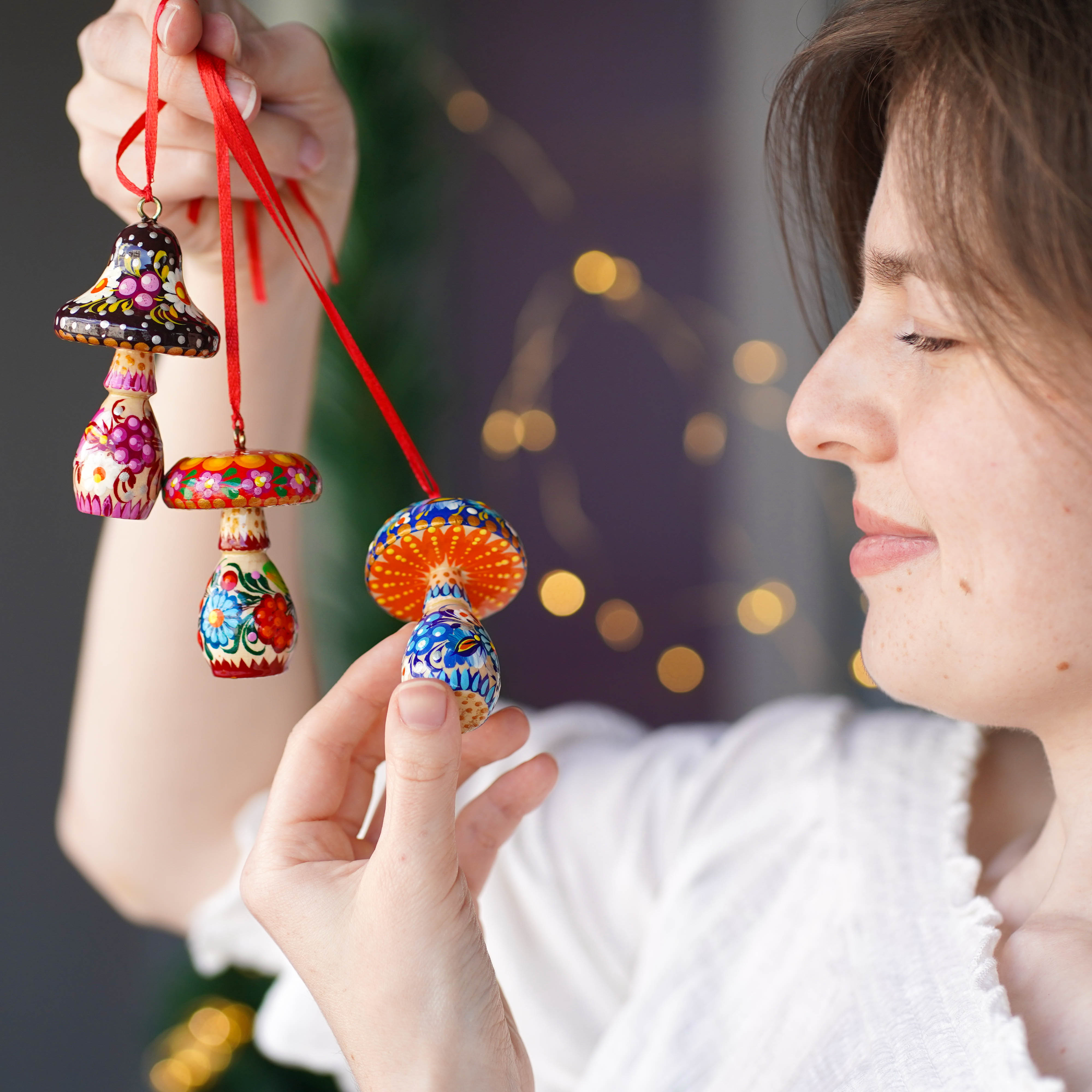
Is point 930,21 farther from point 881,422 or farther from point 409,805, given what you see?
point 409,805

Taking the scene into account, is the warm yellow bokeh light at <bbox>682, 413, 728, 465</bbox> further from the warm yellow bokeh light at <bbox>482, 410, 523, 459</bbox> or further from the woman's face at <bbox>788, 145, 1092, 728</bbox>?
the woman's face at <bbox>788, 145, 1092, 728</bbox>

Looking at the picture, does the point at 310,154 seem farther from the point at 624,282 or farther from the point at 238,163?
the point at 624,282

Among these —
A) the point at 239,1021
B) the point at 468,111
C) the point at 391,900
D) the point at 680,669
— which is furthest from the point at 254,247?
the point at 680,669

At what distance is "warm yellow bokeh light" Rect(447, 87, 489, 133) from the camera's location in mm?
1661

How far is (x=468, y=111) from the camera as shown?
1682mm

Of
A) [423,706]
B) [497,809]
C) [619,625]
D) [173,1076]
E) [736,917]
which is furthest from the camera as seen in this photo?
[619,625]

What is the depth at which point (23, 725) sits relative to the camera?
1.17 metres

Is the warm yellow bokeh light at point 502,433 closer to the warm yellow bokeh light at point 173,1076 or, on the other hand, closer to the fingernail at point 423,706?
the warm yellow bokeh light at point 173,1076

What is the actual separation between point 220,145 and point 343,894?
1.41 ft

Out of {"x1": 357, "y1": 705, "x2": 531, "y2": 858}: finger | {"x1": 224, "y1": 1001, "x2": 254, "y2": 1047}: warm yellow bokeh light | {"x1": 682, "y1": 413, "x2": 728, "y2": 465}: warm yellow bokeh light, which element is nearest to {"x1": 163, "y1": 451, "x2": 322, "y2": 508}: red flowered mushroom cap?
Result: {"x1": 357, "y1": 705, "x2": 531, "y2": 858}: finger

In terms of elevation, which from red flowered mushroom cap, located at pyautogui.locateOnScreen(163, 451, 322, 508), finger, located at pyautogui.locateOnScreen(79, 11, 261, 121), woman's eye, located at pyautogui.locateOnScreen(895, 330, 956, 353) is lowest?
red flowered mushroom cap, located at pyautogui.locateOnScreen(163, 451, 322, 508)

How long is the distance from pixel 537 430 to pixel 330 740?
126 centimetres

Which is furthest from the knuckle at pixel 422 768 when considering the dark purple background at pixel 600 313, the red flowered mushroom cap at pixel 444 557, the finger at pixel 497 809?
the dark purple background at pixel 600 313

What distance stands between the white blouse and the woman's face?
206mm
